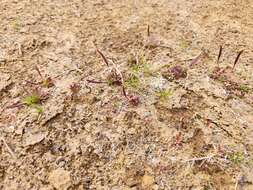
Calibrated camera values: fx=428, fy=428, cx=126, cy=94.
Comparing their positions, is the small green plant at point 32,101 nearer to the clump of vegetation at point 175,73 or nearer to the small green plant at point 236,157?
the clump of vegetation at point 175,73

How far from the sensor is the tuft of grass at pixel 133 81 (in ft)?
7.36

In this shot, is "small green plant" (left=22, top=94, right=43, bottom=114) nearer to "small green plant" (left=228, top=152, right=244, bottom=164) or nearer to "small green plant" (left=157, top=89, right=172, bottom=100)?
"small green plant" (left=157, top=89, right=172, bottom=100)

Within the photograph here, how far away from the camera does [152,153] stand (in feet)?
Result: 6.50

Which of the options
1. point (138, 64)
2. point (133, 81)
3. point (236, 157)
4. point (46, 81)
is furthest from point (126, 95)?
point (236, 157)

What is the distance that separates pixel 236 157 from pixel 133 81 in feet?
2.17

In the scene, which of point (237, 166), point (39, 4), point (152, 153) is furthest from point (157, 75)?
point (39, 4)

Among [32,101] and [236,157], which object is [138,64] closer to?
[32,101]

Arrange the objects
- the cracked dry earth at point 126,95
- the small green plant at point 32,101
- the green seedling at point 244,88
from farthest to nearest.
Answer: the green seedling at point 244,88, the small green plant at point 32,101, the cracked dry earth at point 126,95

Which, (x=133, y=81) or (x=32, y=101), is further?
(x=133, y=81)

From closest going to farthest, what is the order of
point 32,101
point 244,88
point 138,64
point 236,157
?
1. point 236,157
2. point 32,101
3. point 244,88
4. point 138,64

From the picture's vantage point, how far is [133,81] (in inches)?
89.0

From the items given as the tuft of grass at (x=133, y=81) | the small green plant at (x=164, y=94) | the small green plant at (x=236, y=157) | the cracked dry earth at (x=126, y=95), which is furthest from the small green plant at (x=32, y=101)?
the small green plant at (x=236, y=157)

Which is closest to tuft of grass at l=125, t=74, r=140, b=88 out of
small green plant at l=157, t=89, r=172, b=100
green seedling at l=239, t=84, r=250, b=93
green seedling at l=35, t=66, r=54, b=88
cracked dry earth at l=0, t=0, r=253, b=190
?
cracked dry earth at l=0, t=0, r=253, b=190

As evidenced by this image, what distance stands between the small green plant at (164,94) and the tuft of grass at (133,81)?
127 mm
